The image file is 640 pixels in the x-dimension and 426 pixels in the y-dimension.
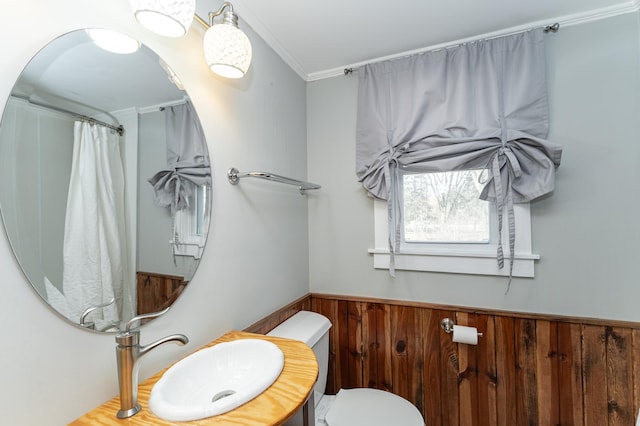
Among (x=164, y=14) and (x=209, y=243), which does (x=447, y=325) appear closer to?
(x=209, y=243)

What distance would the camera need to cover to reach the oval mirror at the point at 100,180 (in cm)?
66

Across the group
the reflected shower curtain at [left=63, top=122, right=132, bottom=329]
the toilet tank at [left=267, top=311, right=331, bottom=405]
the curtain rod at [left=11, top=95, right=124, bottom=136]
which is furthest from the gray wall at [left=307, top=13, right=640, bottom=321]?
the curtain rod at [left=11, top=95, right=124, bottom=136]

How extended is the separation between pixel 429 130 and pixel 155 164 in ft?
4.59

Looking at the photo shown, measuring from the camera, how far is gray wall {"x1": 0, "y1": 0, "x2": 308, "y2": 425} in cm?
64

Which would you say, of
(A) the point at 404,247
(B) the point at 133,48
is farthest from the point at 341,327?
(B) the point at 133,48

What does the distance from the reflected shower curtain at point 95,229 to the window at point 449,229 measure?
1341 millimetres

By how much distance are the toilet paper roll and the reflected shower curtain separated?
1.52 metres

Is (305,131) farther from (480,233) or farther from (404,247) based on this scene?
(480,233)

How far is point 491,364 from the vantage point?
5.15 ft

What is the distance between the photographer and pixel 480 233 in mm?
1643

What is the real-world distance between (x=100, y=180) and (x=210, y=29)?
2.18 feet

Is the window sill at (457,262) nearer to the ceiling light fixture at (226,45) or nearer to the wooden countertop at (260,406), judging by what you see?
the wooden countertop at (260,406)

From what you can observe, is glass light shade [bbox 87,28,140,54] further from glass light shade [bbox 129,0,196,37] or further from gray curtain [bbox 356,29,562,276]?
gray curtain [bbox 356,29,562,276]

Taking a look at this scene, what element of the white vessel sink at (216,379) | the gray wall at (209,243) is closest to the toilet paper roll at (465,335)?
the gray wall at (209,243)
